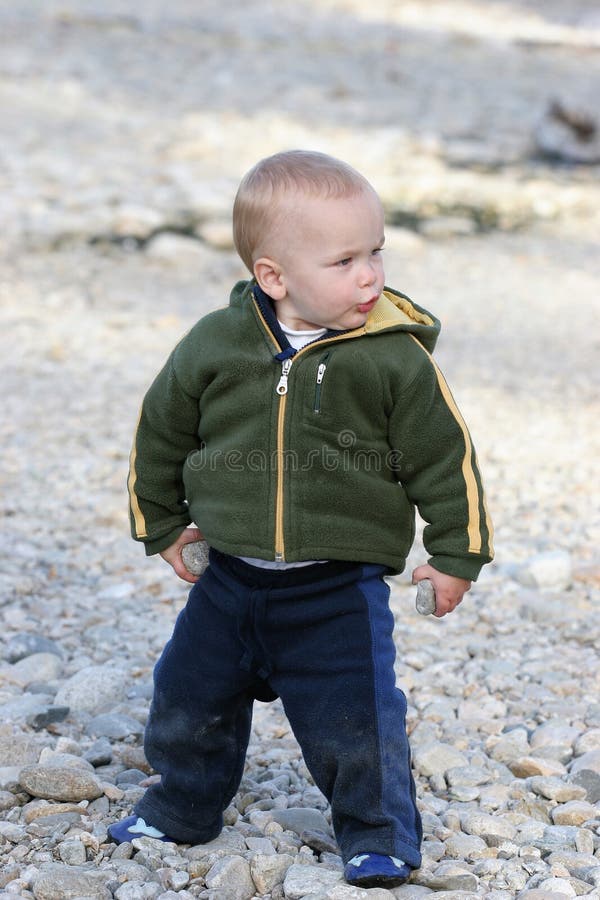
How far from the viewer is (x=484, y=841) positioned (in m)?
2.31

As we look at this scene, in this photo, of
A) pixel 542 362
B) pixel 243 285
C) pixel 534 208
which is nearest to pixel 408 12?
pixel 534 208

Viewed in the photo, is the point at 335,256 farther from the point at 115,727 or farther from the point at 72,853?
the point at 115,727

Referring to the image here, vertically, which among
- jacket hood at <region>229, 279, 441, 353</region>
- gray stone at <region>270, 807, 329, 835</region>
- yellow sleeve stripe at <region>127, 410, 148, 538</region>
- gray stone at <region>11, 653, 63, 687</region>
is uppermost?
jacket hood at <region>229, 279, 441, 353</region>

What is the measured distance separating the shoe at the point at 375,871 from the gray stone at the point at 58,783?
1.88ft

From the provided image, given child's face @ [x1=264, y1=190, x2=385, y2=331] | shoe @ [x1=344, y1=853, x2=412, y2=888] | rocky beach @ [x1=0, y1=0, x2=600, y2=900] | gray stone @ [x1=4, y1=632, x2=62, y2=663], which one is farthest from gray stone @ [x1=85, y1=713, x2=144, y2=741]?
child's face @ [x1=264, y1=190, x2=385, y2=331]

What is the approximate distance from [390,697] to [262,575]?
0.29 m

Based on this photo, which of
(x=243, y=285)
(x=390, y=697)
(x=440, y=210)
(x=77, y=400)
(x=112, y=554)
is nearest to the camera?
(x=390, y=697)

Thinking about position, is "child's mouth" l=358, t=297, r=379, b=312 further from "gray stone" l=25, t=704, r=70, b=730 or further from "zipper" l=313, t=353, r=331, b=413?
"gray stone" l=25, t=704, r=70, b=730

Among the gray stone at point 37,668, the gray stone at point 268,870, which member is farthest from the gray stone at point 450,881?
the gray stone at point 37,668

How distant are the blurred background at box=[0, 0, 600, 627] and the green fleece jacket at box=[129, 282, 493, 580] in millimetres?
1559

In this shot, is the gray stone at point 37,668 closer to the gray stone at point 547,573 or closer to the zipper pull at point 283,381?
the zipper pull at point 283,381

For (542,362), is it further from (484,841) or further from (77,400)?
(484,841)

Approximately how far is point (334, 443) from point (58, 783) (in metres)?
0.87

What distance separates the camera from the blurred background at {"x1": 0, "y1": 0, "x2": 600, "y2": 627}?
172 inches
